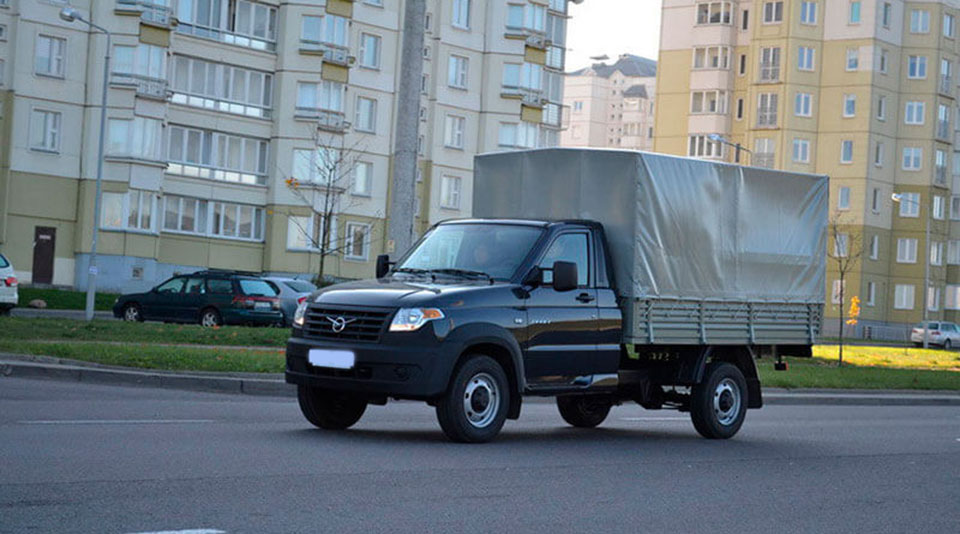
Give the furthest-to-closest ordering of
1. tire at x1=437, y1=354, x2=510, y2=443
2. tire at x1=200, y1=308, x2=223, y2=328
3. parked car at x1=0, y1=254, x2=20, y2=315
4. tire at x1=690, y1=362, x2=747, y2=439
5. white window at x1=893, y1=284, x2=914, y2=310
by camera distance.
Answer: white window at x1=893, y1=284, x2=914, y2=310 < tire at x1=200, y1=308, x2=223, y2=328 < parked car at x1=0, y1=254, x2=20, y2=315 < tire at x1=690, y1=362, x2=747, y2=439 < tire at x1=437, y1=354, x2=510, y2=443

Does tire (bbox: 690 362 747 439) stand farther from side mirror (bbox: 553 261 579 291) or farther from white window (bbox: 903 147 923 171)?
white window (bbox: 903 147 923 171)

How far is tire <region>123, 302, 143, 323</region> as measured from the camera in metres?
36.9

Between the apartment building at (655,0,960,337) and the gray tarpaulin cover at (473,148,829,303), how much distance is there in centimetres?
6843

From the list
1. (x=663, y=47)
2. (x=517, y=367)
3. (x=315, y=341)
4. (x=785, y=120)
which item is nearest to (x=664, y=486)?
(x=517, y=367)

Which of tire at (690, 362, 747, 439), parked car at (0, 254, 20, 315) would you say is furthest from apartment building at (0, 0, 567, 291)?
tire at (690, 362, 747, 439)

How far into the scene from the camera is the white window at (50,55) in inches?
2101

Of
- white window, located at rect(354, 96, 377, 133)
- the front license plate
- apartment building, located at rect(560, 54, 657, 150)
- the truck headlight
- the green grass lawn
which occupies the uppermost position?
apartment building, located at rect(560, 54, 657, 150)

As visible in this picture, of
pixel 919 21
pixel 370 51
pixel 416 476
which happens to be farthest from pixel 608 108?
pixel 416 476

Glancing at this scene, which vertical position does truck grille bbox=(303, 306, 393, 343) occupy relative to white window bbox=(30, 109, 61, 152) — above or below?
below

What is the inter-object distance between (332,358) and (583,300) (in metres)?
2.67

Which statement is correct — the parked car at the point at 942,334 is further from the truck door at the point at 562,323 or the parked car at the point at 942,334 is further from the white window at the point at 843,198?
the truck door at the point at 562,323

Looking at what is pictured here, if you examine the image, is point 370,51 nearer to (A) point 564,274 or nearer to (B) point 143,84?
(B) point 143,84

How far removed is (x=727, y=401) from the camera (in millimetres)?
15625

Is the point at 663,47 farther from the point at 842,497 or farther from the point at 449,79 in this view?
the point at 842,497
